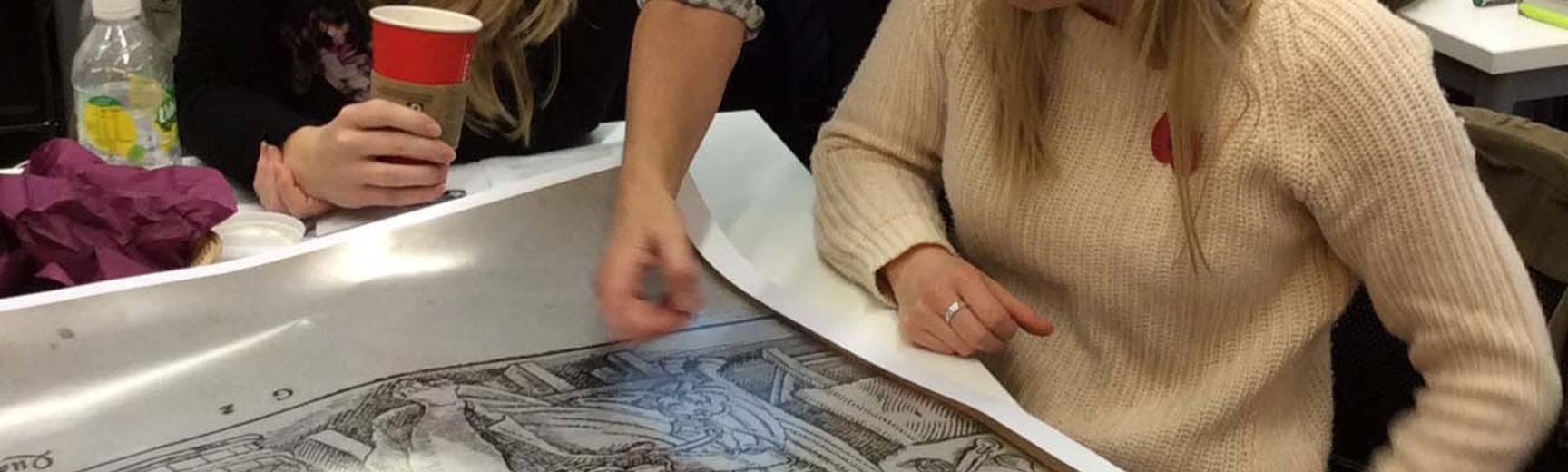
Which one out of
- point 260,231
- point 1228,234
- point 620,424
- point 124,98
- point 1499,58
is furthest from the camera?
point 1499,58

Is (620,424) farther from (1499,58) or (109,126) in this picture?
(1499,58)

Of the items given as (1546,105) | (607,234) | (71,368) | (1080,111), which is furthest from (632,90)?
(1546,105)

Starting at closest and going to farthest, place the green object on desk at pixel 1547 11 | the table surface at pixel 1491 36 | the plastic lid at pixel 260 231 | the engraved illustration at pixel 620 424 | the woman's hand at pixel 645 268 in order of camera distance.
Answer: the engraved illustration at pixel 620 424, the woman's hand at pixel 645 268, the plastic lid at pixel 260 231, the table surface at pixel 1491 36, the green object on desk at pixel 1547 11

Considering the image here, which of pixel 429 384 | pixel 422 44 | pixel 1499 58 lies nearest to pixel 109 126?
pixel 422 44

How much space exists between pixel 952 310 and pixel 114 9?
55cm

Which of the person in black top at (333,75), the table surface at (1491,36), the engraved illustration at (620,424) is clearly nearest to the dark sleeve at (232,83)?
the person in black top at (333,75)

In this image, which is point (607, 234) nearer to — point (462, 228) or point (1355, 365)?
point (462, 228)

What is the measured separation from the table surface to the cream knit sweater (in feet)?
2.50

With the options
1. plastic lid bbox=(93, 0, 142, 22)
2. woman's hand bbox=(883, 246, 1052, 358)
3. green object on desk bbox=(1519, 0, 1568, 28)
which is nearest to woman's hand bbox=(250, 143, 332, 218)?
plastic lid bbox=(93, 0, 142, 22)

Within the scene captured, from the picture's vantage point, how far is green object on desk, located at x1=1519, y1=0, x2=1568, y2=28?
171cm

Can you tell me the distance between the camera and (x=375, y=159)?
0.97 metres

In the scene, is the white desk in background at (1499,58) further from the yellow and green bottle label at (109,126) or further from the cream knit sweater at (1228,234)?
the yellow and green bottle label at (109,126)

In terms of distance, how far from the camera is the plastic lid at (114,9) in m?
0.98

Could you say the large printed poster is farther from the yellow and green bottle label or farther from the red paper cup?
the yellow and green bottle label
